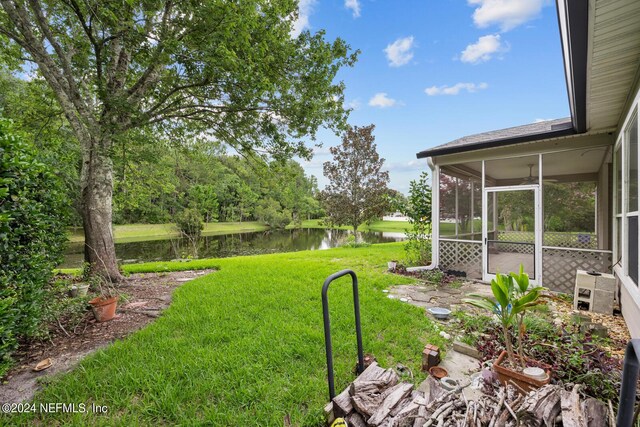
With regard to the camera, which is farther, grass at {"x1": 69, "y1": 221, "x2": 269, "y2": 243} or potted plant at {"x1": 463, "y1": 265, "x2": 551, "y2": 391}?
grass at {"x1": 69, "y1": 221, "x2": 269, "y2": 243}

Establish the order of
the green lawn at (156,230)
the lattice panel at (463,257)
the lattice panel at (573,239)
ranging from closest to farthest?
the lattice panel at (463,257) → the lattice panel at (573,239) → the green lawn at (156,230)

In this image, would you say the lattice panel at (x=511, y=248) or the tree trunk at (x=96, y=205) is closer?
the tree trunk at (x=96, y=205)

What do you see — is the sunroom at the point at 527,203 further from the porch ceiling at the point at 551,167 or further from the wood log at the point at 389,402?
the wood log at the point at 389,402

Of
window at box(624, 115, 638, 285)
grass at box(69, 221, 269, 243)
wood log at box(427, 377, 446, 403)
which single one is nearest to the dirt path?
wood log at box(427, 377, 446, 403)

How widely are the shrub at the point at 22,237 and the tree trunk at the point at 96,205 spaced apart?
1813 millimetres

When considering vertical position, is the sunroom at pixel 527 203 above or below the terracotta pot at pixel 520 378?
above

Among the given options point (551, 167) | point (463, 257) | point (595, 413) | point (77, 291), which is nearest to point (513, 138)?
point (551, 167)

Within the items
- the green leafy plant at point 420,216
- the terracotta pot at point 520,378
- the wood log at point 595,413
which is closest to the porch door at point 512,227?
the green leafy plant at point 420,216

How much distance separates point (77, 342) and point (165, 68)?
16.1 feet

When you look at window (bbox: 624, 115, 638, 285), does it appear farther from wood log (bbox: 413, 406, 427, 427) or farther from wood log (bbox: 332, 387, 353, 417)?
wood log (bbox: 332, 387, 353, 417)

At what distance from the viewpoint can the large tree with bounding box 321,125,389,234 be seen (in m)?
13.8

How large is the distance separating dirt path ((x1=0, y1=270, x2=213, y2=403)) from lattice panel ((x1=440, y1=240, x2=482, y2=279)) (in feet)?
18.9

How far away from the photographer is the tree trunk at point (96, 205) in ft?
14.9

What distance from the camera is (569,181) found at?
6359 mm
